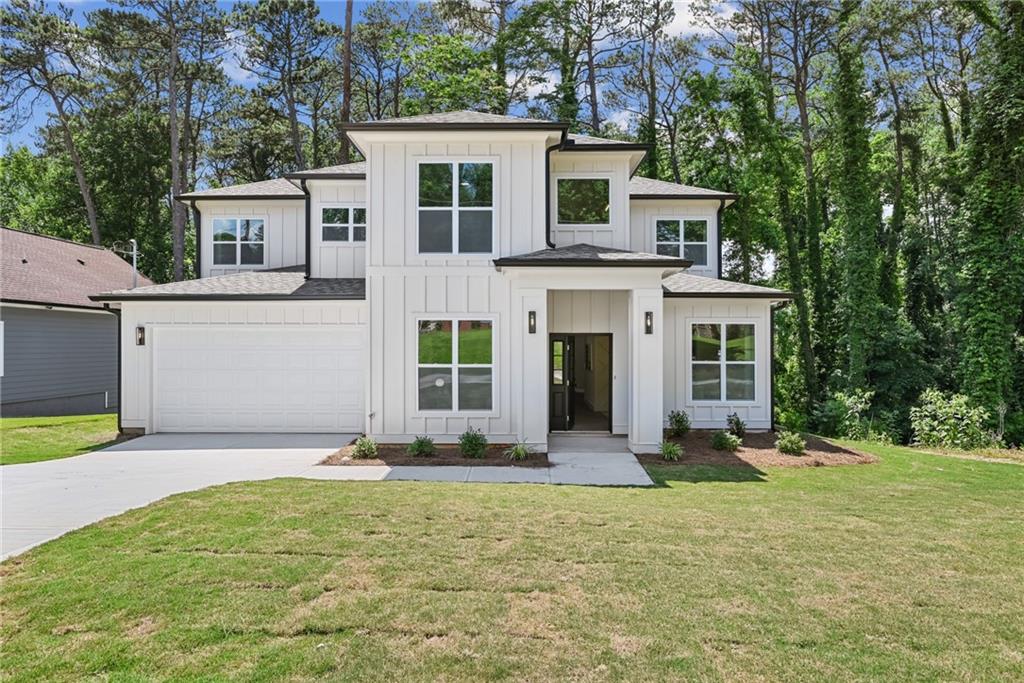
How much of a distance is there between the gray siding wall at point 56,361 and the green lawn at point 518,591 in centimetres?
1297

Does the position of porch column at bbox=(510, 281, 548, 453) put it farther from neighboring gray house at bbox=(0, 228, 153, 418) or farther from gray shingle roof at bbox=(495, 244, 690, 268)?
neighboring gray house at bbox=(0, 228, 153, 418)

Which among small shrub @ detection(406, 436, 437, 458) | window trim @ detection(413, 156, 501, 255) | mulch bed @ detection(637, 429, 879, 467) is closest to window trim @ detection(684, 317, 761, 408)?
mulch bed @ detection(637, 429, 879, 467)

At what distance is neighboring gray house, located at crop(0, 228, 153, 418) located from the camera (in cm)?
1545

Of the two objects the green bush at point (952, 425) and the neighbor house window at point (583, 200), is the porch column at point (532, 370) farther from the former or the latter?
the green bush at point (952, 425)

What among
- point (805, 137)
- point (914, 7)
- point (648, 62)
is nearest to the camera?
point (914, 7)

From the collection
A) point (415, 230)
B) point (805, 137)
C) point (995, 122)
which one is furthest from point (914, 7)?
point (415, 230)

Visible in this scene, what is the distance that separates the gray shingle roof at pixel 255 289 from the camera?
1203 centimetres

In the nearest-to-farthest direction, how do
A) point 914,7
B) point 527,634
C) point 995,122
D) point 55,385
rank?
point 527,634 < point 995,122 < point 55,385 < point 914,7

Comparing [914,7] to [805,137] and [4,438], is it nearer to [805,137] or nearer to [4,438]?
[805,137]

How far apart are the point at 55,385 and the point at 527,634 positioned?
740 inches

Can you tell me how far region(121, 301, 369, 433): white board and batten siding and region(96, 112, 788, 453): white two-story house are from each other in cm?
3

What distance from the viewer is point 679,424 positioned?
39.3 ft

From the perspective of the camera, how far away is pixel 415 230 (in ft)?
35.7

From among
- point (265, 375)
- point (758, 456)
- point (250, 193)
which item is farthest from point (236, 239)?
point (758, 456)
